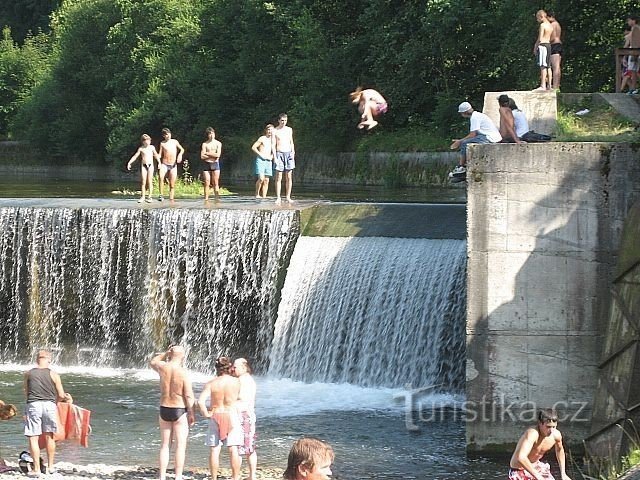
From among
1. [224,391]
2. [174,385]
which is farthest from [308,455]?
[174,385]

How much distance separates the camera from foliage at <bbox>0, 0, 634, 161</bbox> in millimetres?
38062

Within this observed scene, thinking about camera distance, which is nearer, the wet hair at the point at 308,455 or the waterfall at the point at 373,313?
the wet hair at the point at 308,455

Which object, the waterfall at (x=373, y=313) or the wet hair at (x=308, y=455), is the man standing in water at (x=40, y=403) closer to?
the waterfall at (x=373, y=313)

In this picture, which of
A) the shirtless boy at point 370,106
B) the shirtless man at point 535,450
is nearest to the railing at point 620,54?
the shirtless boy at point 370,106

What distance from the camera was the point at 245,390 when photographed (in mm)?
12273

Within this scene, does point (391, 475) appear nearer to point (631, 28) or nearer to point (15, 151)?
point (631, 28)

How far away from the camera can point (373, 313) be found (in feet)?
62.7

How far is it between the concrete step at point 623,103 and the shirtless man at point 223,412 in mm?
7654

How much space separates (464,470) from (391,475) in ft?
2.76

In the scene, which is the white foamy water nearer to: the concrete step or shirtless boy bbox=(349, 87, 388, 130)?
the concrete step

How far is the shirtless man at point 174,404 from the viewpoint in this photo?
12305mm

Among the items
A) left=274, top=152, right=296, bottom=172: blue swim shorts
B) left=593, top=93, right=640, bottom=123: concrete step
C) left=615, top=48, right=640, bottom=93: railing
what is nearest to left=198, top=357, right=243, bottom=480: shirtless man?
left=593, top=93, right=640, bottom=123: concrete step

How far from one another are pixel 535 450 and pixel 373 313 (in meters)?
7.83

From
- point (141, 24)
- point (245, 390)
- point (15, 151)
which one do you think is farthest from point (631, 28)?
point (15, 151)
